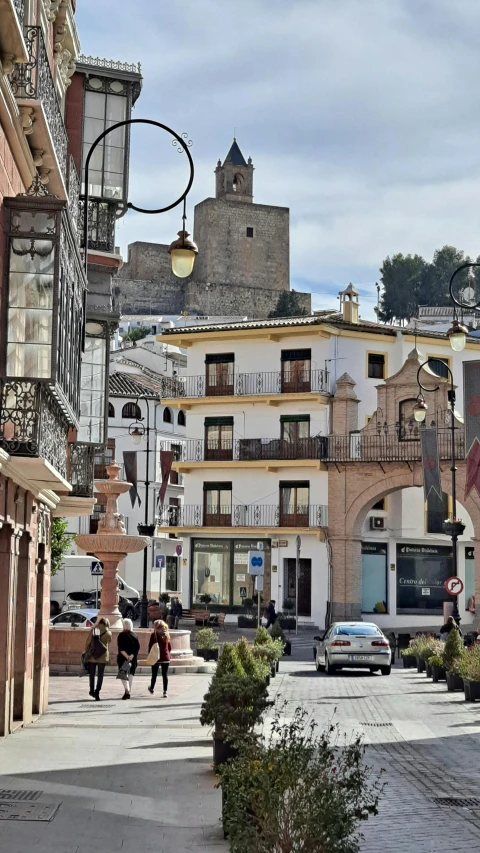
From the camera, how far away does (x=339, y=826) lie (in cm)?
715

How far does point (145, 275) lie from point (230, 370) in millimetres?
97738

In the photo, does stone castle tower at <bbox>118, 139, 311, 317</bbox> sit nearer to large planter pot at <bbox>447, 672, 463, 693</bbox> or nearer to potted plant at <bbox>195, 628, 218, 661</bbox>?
potted plant at <bbox>195, 628, 218, 661</bbox>

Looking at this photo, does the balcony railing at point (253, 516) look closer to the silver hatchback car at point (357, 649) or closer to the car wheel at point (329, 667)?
the car wheel at point (329, 667)

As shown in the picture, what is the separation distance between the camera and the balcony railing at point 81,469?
69.3 ft

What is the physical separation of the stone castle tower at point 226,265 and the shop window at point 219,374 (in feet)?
293

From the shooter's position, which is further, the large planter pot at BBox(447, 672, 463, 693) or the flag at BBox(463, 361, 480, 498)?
the large planter pot at BBox(447, 672, 463, 693)

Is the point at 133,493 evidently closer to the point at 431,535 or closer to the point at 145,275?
the point at 431,535

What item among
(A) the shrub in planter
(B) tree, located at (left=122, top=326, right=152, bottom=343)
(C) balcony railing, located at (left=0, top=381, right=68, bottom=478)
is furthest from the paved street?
(B) tree, located at (left=122, top=326, right=152, bottom=343)

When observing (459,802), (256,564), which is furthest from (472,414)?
(256,564)

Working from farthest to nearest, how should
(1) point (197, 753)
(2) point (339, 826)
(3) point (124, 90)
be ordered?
(3) point (124, 90)
(1) point (197, 753)
(2) point (339, 826)

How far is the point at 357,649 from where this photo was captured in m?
30.6

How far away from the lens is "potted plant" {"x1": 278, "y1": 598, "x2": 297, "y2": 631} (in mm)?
49644

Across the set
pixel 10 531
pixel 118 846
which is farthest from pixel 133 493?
pixel 118 846

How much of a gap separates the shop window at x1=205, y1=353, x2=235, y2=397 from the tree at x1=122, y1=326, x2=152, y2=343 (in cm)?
6765
